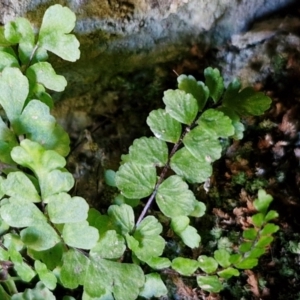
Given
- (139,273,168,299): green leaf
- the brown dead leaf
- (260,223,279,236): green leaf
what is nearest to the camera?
(260,223,279,236): green leaf

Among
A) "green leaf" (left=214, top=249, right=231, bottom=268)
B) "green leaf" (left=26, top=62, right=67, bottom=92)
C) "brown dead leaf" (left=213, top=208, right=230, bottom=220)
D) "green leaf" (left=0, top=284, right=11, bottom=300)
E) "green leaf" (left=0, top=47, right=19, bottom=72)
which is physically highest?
"green leaf" (left=0, top=47, right=19, bottom=72)

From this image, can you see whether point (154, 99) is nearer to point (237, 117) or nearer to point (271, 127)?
point (271, 127)

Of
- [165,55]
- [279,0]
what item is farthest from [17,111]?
[279,0]

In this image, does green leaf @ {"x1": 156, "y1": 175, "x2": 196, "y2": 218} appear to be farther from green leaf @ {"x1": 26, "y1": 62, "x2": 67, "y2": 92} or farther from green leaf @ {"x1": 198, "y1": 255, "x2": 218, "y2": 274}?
green leaf @ {"x1": 26, "y1": 62, "x2": 67, "y2": 92}

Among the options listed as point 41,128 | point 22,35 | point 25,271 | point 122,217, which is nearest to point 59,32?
point 22,35

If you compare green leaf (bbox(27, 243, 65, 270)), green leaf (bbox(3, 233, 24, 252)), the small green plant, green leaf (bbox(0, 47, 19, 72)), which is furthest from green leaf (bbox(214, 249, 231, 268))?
green leaf (bbox(0, 47, 19, 72))

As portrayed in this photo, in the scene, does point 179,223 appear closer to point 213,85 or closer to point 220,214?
point 220,214
